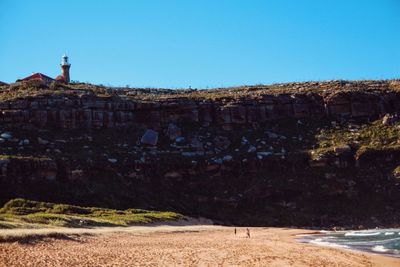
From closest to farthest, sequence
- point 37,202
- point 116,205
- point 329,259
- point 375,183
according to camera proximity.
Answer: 1. point 329,259
2. point 37,202
3. point 116,205
4. point 375,183

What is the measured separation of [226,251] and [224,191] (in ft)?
66.2

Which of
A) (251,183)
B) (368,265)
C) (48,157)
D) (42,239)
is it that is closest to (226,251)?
(368,265)

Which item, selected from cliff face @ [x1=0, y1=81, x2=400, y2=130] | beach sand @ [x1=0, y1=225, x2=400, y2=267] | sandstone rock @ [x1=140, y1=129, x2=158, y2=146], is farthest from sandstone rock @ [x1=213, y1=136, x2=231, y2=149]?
beach sand @ [x1=0, y1=225, x2=400, y2=267]

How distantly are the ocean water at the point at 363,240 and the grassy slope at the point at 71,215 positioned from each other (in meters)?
11.5

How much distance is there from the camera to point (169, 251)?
22312 millimetres

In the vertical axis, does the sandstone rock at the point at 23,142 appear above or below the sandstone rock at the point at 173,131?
below

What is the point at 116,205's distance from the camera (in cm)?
3991

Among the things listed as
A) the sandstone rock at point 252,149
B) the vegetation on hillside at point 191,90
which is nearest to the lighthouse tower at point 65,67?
the vegetation on hillside at point 191,90

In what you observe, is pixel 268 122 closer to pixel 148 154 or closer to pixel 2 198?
pixel 148 154

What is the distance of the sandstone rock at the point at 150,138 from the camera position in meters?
48.5

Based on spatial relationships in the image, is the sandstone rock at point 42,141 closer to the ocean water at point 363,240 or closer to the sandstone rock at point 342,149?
the ocean water at point 363,240

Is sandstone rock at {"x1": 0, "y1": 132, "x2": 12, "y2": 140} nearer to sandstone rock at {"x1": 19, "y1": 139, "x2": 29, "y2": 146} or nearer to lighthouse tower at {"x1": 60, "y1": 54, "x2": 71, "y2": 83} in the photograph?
sandstone rock at {"x1": 19, "y1": 139, "x2": 29, "y2": 146}

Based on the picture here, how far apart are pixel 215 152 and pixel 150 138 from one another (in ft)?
22.3

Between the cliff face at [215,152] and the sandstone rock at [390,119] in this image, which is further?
the sandstone rock at [390,119]
